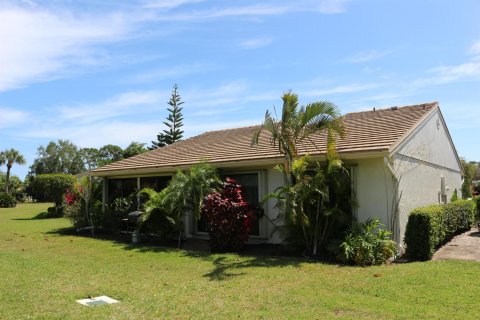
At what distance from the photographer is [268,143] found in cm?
1456

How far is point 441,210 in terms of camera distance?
11180mm

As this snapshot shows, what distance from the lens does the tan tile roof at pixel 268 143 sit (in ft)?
38.1

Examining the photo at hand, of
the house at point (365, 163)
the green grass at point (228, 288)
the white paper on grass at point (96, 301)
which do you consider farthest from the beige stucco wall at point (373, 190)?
the white paper on grass at point (96, 301)

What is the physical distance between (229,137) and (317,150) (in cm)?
691

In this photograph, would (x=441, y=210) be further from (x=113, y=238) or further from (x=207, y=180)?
(x=113, y=238)

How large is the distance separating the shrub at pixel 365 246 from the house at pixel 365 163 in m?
0.82

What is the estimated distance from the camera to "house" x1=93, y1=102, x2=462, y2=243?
1083 centimetres

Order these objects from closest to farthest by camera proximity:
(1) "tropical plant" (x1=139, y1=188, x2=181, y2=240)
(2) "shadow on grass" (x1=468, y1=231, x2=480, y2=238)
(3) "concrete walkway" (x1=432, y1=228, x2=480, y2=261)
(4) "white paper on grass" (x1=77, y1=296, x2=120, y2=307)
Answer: (4) "white paper on grass" (x1=77, y1=296, x2=120, y2=307) < (3) "concrete walkway" (x1=432, y1=228, x2=480, y2=261) < (2) "shadow on grass" (x1=468, y1=231, x2=480, y2=238) < (1) "tropical plant" (x1=139, y1=188, x2=181, y2=240)

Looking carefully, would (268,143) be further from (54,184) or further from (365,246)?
(54,184)

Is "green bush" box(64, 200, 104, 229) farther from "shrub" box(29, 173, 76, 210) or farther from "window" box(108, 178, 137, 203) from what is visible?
"shrub" box(29, 173, 76, 210)

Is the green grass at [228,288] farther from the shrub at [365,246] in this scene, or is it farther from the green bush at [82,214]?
the green bush at [82,214]

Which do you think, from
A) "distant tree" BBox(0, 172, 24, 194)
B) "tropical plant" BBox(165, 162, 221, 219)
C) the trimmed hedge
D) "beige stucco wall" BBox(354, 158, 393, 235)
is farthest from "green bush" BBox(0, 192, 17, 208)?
the trimmed hedge

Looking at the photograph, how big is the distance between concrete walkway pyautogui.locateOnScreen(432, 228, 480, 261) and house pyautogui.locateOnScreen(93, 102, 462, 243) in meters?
1.11

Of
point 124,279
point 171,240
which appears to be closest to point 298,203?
point 124,279
